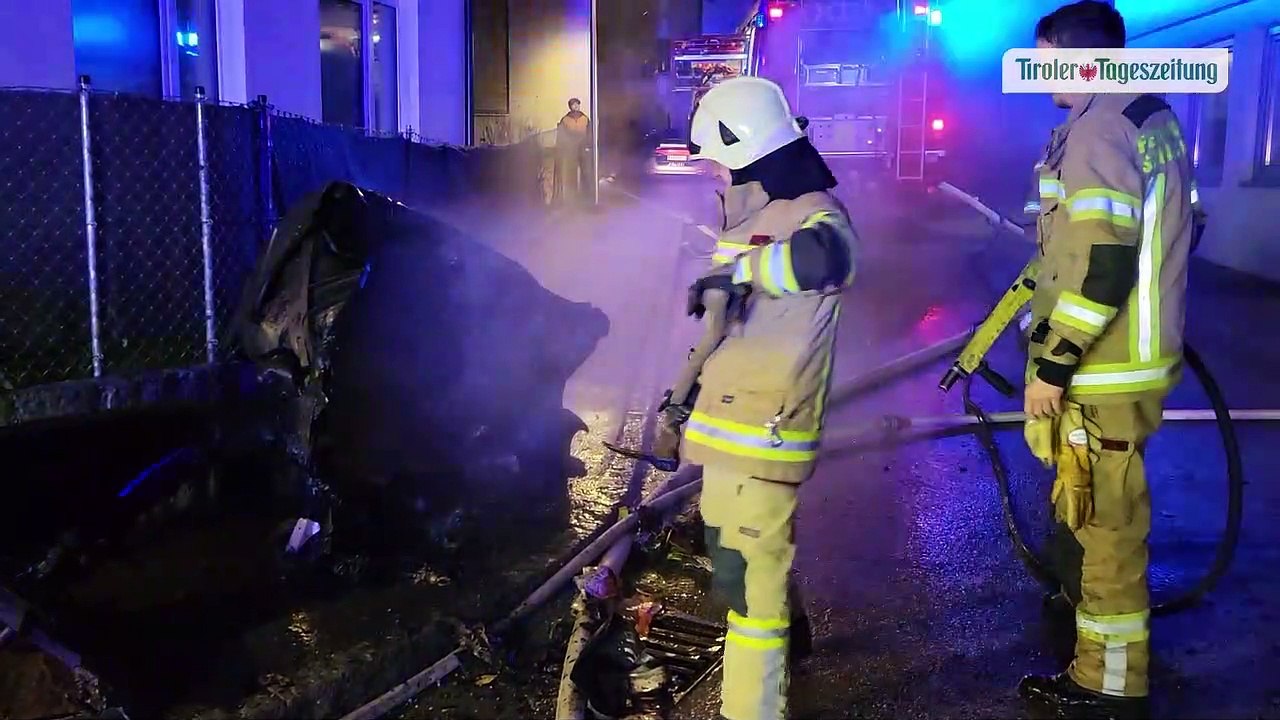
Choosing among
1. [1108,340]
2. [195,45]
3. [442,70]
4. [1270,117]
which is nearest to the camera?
[1108,340]

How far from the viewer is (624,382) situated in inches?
307

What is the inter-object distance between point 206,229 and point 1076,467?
387 cm

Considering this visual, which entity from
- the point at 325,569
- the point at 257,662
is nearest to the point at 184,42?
the point at 325,569

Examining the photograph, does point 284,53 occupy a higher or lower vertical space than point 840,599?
higher

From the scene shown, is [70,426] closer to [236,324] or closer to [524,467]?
[236,324]

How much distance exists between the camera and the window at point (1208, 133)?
1357cm

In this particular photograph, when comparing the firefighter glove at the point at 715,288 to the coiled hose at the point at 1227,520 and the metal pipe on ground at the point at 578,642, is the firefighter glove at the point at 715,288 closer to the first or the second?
the metal pipe on ground at the point at 578,642

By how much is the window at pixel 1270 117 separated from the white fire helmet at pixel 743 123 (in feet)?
36.6

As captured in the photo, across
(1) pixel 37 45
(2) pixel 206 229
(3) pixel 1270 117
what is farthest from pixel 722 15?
(2) pixel 206 229

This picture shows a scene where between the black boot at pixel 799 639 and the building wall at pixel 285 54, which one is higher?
the building wall at pixel 285 54

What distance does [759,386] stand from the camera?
2939 millimetres

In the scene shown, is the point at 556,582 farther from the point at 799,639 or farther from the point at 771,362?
the point at 771,362

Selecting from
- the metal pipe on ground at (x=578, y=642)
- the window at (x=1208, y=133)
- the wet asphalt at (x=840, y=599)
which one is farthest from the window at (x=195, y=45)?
the window at (x=1208, y=133)
